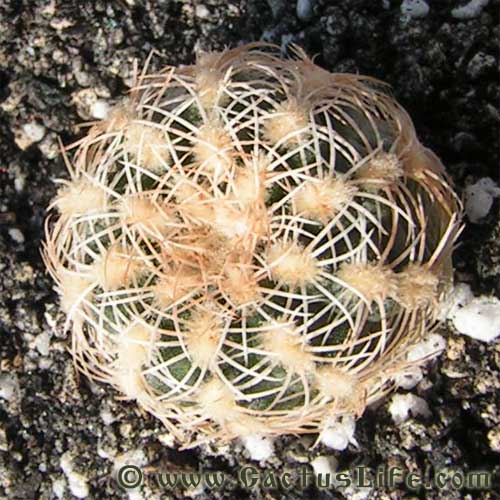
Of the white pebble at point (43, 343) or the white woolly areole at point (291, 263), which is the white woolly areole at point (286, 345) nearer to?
the white woolly areole at point (291, 263)

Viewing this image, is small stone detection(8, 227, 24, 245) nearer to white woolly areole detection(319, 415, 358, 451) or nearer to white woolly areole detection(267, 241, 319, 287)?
white woolly areole detection(319, 415, 358, 451)

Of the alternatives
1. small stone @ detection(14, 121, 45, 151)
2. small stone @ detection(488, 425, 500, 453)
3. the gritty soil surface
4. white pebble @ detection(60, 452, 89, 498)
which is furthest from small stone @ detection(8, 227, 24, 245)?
small stone @ detection(488, 425, 500, 453)

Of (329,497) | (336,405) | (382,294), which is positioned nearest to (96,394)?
(329,497)

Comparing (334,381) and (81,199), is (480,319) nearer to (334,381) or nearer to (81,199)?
(334,381)

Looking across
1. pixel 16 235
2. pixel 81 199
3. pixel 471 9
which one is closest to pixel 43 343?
pixel 16 235

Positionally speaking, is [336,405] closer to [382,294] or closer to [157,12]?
[382,294]

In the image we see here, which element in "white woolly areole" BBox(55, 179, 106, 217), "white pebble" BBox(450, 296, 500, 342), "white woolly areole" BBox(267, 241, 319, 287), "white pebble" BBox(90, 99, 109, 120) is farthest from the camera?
"white pebble" BBox(90, 99, 109, 120)
